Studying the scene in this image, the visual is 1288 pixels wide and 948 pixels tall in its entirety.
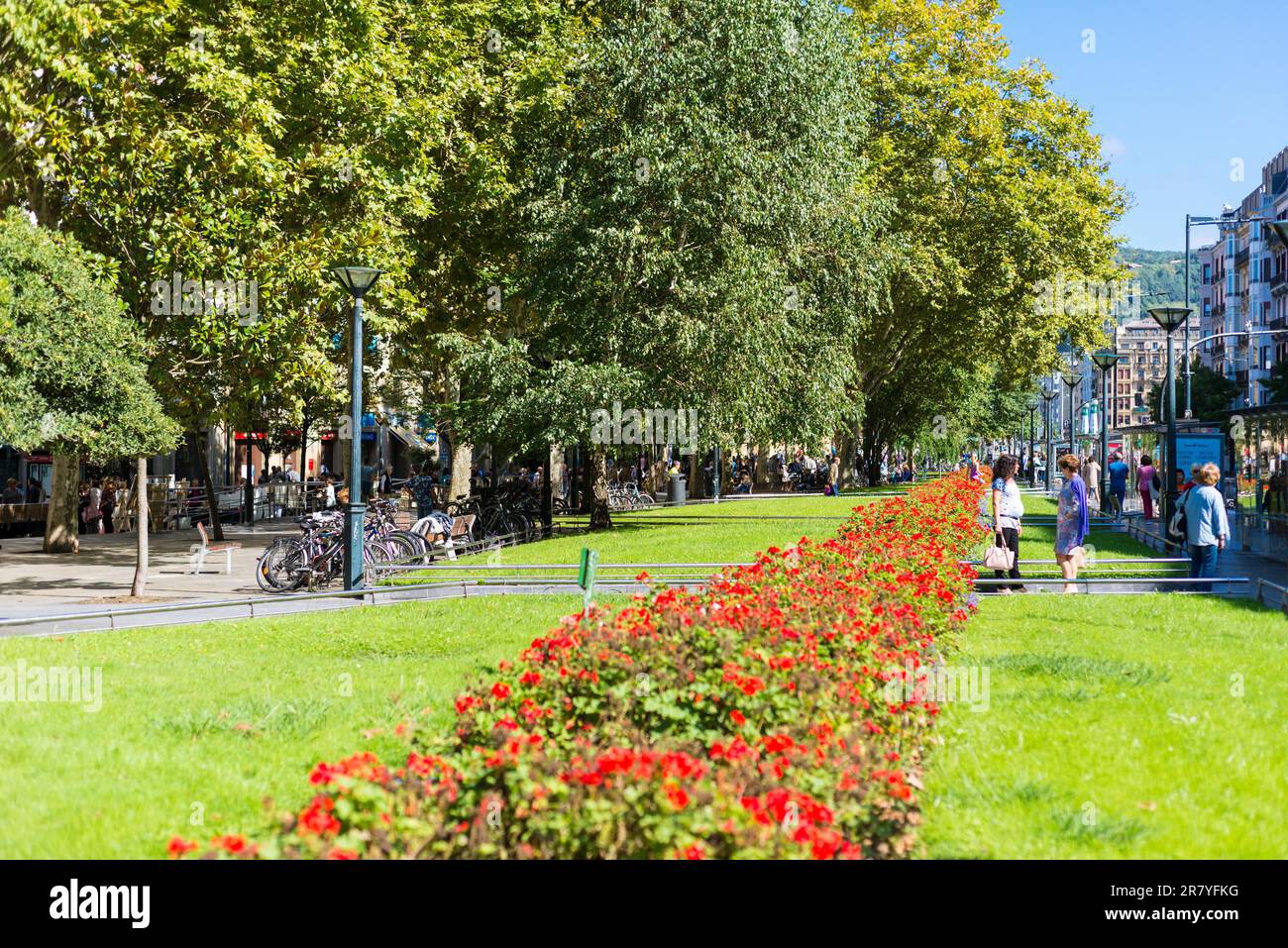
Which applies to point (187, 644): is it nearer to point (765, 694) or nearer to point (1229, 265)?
point (765, 694)

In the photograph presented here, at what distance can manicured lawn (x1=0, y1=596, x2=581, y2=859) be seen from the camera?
5.89 metres

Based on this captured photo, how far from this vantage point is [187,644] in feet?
39.0

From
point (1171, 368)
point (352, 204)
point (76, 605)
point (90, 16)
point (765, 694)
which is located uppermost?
point (90, 16)

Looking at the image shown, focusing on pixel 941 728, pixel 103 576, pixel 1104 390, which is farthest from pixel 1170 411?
pixel 103 576

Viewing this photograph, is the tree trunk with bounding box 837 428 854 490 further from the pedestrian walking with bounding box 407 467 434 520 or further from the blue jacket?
the blue jacket

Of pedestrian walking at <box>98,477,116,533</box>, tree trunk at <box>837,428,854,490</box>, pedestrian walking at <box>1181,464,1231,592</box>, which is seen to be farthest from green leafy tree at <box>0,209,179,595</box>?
tree trunk at <box>837,428,854,490</box>

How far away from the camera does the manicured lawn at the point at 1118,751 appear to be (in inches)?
213

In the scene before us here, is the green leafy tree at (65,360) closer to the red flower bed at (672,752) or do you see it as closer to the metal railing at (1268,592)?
the red flower bed at (672,752)

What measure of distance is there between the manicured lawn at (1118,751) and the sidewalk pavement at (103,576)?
38.3ft

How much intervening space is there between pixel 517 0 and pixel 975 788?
2768 centimetres

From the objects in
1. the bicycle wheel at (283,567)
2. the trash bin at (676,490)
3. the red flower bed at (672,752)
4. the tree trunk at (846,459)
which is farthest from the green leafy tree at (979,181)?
the red flower bed at (672,752)

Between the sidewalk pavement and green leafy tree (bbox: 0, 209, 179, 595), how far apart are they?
2.15m
